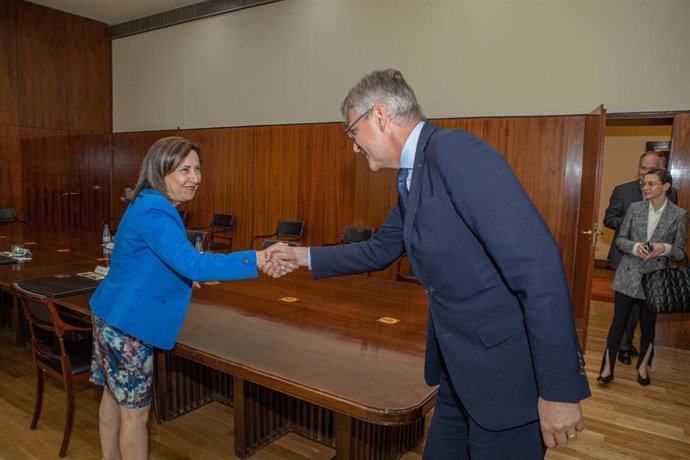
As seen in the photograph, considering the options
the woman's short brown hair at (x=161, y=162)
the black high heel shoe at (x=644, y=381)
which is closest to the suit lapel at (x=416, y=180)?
the woman's short brown hair at (x=161, y=162)

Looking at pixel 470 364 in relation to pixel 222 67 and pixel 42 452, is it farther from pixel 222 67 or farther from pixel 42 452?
pixel 222 67

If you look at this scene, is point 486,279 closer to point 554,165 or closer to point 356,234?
point 356,234

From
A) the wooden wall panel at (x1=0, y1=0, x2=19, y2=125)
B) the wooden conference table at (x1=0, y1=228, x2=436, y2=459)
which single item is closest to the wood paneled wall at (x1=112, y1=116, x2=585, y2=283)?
the wooden wall panel at (x1=0, y1=0, x2=19, y2=125)

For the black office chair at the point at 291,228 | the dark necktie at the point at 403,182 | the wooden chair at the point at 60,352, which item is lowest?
the wooden chair at the point at 60,352

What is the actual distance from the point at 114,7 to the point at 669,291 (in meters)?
8.57

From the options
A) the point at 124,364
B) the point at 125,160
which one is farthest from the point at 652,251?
the point at 125,160

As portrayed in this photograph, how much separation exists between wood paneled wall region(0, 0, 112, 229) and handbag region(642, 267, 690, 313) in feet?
28.3

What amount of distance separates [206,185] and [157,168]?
5990 millimetres

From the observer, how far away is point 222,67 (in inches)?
291

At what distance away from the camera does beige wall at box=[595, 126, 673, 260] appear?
27.6 ft

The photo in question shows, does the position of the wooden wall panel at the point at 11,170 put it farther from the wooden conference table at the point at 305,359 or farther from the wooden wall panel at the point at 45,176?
the wooden conference table at the point at 305,359

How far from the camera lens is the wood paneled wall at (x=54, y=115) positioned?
7.58 m

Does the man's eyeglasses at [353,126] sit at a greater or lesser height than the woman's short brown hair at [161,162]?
greater

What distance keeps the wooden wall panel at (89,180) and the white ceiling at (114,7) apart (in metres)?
2.05
